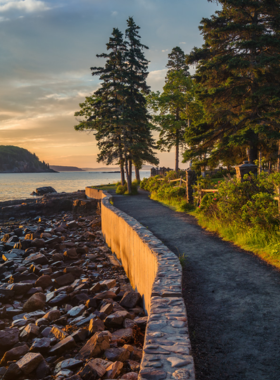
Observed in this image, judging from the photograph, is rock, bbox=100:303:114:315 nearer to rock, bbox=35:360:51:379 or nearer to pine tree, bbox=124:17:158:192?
rock, bbox=35:360:51:379

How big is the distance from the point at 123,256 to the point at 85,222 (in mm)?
9721

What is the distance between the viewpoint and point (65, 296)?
6.40 metres

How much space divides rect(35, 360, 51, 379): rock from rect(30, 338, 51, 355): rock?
18.6 inches

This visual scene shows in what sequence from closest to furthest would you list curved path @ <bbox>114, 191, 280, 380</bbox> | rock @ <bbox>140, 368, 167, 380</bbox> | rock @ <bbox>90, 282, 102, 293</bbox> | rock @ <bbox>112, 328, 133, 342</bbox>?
rock @ <bbox>140, 368, 167, 380</bbox> < curved path @ <bbox>114, 191, 280, 380</bbox> < rock @ <bbox>112, 328, 133, 342</bbox> < rock @ <bbox>90, 282, 102, 293</bbox>

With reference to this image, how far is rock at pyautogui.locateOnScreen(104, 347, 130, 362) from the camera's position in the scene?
3680 mm

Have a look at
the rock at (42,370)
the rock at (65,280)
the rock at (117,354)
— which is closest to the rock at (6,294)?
the rock at (65,280)

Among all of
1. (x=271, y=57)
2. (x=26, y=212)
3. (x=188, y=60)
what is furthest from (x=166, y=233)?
(x=26, y=212)

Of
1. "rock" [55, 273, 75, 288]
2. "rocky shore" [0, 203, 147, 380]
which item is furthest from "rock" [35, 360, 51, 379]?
"rock" [55, 273, 75, 288]

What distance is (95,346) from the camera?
12.9 ft

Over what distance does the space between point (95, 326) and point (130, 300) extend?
110 cm

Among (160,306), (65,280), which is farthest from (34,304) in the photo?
(160,306)

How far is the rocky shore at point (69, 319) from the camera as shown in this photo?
3.78 metres

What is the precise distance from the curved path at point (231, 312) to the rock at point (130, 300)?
3.96 ft

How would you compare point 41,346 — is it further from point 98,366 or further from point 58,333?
point 98,366
